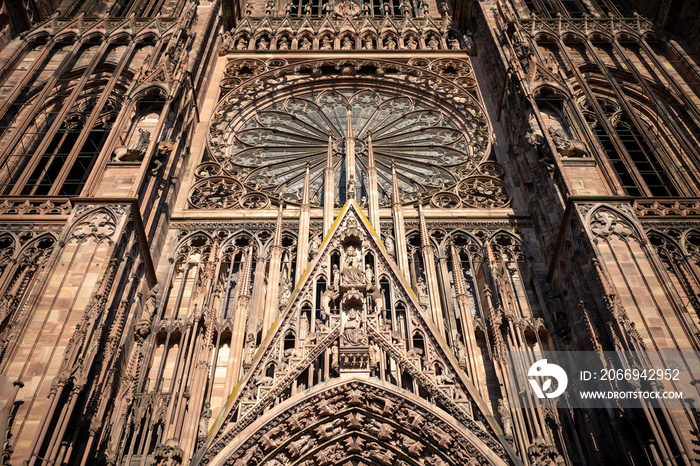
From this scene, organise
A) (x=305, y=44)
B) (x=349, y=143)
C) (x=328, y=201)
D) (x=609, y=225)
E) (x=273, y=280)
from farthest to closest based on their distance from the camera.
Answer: (x=305, y=44) → (x=349, y=143) → (x=328, y=201) → (x=273, y=280) → (x=609, y=225)

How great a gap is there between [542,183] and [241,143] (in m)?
8.48

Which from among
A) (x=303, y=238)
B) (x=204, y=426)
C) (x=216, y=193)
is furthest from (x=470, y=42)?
(x=204, y=426)

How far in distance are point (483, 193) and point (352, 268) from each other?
5.71 m

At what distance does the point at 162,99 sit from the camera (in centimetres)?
1549

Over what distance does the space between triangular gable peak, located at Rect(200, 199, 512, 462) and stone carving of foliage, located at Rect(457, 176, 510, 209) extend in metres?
4.42

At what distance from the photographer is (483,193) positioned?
1636 cm

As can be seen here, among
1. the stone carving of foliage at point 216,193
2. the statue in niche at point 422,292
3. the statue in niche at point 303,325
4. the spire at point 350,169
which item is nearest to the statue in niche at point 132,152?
the stone carving of foliage at point 216,193

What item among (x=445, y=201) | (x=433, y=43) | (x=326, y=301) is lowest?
(x=326, y=301)

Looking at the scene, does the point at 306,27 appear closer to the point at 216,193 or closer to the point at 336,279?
the point at 216,193

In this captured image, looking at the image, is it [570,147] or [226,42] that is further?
[226,42]

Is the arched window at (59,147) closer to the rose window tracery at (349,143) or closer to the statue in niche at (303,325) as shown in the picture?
the rose window tracery at (349,143)

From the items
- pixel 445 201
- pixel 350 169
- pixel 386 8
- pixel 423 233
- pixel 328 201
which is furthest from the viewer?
pixel 386 8

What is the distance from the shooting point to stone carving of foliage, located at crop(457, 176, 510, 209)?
625 inches

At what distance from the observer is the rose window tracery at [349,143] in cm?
1702
